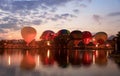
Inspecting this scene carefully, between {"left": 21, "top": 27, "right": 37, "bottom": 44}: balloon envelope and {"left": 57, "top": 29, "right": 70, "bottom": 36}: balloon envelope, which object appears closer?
{"left": 21, "top": 27, "right": 37, "bottom": 44}: balloon envelope

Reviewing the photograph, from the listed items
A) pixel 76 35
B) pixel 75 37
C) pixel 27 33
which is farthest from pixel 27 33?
pixel 76 35

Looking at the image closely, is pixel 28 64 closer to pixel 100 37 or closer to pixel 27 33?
pixel 27 33

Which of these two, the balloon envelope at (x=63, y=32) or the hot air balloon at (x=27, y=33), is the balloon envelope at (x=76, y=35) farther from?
the hot air balloon at (x=27, y=33)

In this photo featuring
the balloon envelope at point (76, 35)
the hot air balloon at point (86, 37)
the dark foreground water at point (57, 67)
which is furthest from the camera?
the hot air balloon at point (86, 37)

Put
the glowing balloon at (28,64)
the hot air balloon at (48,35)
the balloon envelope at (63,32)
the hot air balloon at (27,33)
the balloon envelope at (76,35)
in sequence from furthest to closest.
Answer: the hot air balloon at (48,35), the balloon envelope at (63,32), the balloon envelope at (76,35), the hot air balloon at (27,33), the glowing balloon at (28,64)

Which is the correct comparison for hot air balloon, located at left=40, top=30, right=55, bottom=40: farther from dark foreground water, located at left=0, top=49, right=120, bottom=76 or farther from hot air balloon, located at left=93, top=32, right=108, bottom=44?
dark foreground water, located at left=0, top=49, right=120, bottom=76

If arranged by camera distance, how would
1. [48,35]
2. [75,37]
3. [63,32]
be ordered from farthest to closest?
[48,35]
[63,32]
[75,37]

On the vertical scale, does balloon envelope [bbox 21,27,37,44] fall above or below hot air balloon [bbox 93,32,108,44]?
above

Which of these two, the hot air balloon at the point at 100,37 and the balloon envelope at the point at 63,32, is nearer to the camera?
the balloon envelope at the point at 63,32

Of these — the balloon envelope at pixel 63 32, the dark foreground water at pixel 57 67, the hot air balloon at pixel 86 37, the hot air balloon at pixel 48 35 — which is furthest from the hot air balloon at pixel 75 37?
the dark foreground water at pixel 57 67

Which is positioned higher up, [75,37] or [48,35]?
[48,35]

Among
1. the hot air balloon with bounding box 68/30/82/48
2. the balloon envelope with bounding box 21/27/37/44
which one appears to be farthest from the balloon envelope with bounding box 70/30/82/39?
the balloon envelope with bounding box 21/27/37/44

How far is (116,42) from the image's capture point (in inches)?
2393

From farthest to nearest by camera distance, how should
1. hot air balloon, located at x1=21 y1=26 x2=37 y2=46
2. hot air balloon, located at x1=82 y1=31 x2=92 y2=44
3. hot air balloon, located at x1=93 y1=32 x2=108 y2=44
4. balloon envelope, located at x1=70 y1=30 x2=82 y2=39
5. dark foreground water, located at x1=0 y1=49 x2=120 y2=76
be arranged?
1. hot air balloon, located at x1=82 y1=31 x2=92 y2=44
2. hot air balloon, located at x1=93 y1=32 x2=108 y2=44
3. balloon envelope, located at x1=70 y1=30 x2=82 y2=39
4. hot air balloon, located at x1=21 y1=26 x2=37 y2=46
5. dark foreground water, located at x1=0 y1=49 x2=120 y2=76
